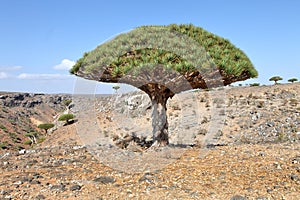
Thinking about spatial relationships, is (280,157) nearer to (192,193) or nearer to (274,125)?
(192,193)

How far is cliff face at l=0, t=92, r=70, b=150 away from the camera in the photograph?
77562mm

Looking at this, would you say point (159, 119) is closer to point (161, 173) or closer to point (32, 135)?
point (161, 173)

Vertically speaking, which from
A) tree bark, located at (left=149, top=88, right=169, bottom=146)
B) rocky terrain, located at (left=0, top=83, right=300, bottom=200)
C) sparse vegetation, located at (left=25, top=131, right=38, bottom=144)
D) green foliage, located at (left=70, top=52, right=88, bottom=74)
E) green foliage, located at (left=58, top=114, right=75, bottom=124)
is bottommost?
sparse vegetation, located at (left=25, top=131, right=38, bottom=144)

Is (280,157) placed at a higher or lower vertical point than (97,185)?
higher

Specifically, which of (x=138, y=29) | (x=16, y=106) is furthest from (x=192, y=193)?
(x=16, y=106)

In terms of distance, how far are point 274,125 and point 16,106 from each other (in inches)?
4426

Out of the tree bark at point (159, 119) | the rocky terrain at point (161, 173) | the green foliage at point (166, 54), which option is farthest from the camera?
the tree bark at point (159, 119)

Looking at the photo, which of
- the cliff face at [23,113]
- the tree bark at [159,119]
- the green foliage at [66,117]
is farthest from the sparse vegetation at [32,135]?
the tree bark at [159,119]

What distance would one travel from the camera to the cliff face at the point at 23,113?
77.6 m

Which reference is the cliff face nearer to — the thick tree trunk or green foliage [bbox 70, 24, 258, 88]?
the thick tree trunk

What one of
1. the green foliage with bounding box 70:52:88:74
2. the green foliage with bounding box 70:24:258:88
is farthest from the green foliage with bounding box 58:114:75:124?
the green foliage with bounding box 70:24:258:88

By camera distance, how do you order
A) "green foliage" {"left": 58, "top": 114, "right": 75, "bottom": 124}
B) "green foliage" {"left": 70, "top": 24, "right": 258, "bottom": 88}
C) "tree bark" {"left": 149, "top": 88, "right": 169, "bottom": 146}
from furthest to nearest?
1. "green foliage" {"left": 58, "top": 114, "right": 75, "bottom": 124}
2. "tree bark" {"left": 149, "top": 88, "right": 169, "bottom": 146}
3. "green foliage" {"left": 70, "top": 24, "right": 258, "bottom": 88}

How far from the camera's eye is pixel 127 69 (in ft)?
30.1

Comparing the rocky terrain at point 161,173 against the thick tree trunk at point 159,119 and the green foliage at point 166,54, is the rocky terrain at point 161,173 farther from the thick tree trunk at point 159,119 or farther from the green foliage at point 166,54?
the green foliage at point 166,54
